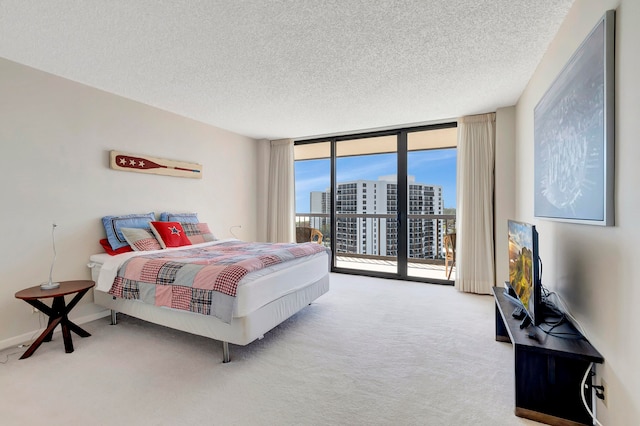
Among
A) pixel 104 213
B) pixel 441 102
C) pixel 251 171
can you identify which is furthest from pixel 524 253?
pixel 251 171

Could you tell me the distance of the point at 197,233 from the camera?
3.88 m

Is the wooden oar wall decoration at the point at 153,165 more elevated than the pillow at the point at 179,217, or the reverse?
the wooden oar wall decoration at the point at 153,165

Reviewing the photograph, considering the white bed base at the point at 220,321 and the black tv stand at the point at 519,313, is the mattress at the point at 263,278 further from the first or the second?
the black tv stand at the point at 519,313

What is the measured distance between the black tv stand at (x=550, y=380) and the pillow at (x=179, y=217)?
3.77 metres

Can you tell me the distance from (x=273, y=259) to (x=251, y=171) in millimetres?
3233

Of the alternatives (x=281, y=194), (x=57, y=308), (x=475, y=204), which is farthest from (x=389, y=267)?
(x=57, y=308)

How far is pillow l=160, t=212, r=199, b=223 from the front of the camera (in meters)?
3.77

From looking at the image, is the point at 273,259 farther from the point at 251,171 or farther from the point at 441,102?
the point at 251,171

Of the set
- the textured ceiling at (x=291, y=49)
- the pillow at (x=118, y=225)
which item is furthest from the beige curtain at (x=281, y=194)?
the pillow at (x=118, y=225)

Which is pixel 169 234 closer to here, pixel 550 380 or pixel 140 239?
pixel 140 239

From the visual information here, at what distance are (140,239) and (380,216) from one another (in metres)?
3.54

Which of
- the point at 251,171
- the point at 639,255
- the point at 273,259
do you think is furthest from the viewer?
the point at 251,171

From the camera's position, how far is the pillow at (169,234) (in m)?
3.36

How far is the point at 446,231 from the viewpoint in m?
4.62
